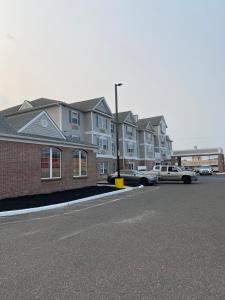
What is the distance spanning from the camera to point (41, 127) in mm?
23484

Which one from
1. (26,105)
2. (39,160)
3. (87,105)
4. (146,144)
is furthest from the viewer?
(146,144)

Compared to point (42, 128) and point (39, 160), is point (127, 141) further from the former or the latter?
point (39, 160)

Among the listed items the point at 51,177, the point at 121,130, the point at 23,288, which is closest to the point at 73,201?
the point at 51,177

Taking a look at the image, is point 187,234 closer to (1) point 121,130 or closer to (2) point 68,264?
(2) point 68,264

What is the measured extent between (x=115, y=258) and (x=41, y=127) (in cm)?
1874

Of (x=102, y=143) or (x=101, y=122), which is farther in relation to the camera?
(x=101, y=122)

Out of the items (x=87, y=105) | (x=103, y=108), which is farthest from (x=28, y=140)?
(x=103, y=108)

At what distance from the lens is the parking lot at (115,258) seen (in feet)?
14.5

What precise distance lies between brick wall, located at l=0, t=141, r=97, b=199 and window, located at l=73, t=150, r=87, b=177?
5.07 ft

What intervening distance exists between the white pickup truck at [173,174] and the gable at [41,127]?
45.1 ft

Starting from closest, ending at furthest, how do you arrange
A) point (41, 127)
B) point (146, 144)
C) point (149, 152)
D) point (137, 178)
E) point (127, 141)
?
point (41, 127), point (137, 178), point (127, 141), point (146, 144), point (149, 152)

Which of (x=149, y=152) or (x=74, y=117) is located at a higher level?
(x=74, y=117)

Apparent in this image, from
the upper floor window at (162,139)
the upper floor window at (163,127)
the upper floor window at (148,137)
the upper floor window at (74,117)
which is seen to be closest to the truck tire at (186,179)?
the upper floor window at (74,117)

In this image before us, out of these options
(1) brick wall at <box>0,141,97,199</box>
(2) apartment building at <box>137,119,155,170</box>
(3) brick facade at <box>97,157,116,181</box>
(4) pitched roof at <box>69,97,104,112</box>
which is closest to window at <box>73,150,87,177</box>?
(1) brick wall at <box>0,141,97,199</box>
